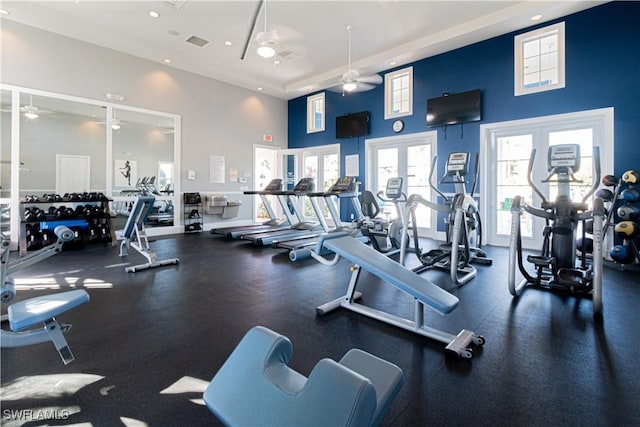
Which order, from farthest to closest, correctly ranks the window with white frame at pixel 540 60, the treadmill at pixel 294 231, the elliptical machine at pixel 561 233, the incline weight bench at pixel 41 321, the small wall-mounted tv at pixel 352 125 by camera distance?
the small wall-mounted tv at pixel 352 125 → the treadmill at pixel 294 231 → the window with white frame at pixel 540 60 → the elliptical machine at pixel 561 233 → the incline weight bench at pixel 41 321

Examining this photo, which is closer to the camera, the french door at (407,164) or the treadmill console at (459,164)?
the treadmill console at (459,164)

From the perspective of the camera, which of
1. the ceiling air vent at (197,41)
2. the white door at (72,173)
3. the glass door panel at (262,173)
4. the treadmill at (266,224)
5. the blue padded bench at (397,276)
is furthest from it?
the glass door panel at (262,173)

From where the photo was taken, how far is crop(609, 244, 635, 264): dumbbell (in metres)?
4.44

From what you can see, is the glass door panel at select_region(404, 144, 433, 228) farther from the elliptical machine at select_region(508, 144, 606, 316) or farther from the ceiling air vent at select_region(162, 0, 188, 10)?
the ceiling air vent at select_region(162, 0, 188, 10)

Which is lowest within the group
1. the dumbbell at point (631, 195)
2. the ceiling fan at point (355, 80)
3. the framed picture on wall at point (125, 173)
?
the dumbbell at point (631, 195)

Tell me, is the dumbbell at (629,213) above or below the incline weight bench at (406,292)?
above

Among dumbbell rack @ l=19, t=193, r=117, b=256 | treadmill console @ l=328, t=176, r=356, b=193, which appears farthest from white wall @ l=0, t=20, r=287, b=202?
treadmill console @ l=328, t=176, r=356, b=193

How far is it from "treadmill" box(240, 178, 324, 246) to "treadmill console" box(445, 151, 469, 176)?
254cm

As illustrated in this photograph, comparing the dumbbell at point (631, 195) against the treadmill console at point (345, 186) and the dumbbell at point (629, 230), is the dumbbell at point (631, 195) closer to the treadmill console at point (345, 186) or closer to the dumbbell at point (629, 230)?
the dumbbell at point (629, 230)

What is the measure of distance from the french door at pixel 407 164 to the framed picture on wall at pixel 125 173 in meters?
5.72

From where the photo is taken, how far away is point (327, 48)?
708cm

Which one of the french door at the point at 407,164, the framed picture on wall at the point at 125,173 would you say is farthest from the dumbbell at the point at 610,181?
the framed picture on wall at the point at 125,173

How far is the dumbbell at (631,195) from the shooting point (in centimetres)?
445

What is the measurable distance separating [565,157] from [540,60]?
335 cm
